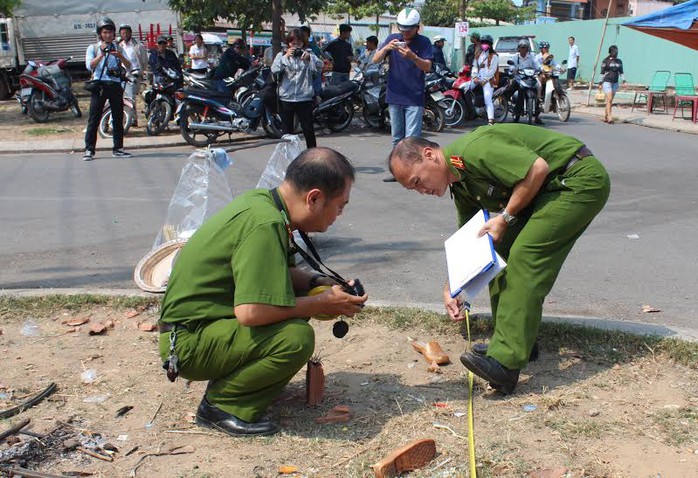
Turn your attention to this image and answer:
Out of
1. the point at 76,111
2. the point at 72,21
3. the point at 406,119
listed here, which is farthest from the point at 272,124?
the point at 72,21

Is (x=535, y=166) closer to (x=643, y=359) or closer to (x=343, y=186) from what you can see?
(x=343, y=186)

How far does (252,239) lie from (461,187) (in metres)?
1.35

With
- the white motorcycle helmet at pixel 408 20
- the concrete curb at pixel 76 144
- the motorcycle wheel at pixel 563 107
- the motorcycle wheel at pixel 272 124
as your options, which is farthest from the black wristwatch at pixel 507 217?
the motorcycle wheel at pixel 563 107

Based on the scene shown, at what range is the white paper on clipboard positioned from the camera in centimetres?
356

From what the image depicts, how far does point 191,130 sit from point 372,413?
10.5 meters

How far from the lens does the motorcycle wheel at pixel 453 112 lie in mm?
15445

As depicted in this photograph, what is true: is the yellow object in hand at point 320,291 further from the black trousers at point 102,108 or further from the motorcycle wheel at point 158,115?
the motorcycle wheel at point 158,115

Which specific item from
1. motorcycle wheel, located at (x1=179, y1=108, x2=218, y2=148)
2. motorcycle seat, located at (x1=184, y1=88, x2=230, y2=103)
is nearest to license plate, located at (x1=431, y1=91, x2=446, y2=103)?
motorcycle seat, located at (x1=184, y1=88, x2=230, y2=103)

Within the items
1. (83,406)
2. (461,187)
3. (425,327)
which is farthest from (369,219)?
(83,406)

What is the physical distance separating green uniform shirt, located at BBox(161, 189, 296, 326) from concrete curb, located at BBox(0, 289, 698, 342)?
6.35 ft

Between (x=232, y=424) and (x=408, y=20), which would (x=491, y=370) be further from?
(x=408, y=20)

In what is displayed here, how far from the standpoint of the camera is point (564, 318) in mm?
4852

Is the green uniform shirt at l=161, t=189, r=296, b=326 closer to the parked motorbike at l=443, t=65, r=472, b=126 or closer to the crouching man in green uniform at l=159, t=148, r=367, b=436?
the crouching man in green uniform at l=159, t=148, r=367, b=436

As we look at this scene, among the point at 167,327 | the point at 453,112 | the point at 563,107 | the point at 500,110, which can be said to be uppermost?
the point at 167,327
